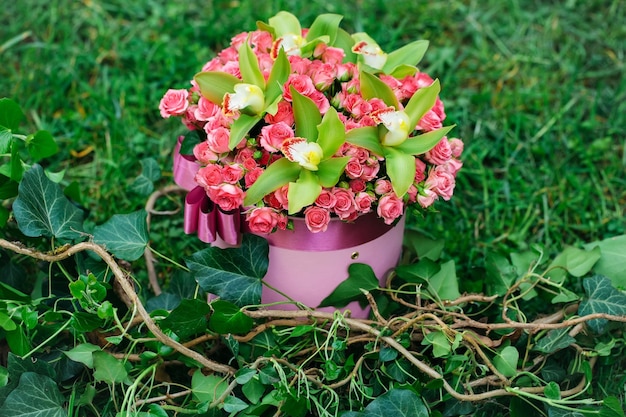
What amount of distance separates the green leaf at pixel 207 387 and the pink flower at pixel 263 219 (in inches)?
10.4

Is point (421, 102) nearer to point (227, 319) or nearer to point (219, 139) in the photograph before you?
point (219, 139)

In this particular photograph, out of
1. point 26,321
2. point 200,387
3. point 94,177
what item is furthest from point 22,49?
point 200,387

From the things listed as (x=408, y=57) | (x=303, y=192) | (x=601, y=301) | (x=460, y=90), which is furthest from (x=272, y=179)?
(x=460, y=90)

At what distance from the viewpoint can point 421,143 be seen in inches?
44.5

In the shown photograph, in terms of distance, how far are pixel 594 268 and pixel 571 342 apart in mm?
215

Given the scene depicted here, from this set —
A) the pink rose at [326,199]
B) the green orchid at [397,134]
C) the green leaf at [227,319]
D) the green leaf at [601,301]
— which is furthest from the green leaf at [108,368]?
the green leaf at [601,301]

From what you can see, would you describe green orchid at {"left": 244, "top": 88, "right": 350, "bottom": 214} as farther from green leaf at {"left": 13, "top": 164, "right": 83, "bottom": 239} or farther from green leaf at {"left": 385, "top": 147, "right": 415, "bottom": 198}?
green leaf at {"left": 13, "top": 164, "right": 83, "bottom": 239}

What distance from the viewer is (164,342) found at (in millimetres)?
1119

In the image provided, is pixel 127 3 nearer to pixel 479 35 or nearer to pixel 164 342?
pixel 479 35

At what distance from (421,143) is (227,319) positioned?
1.39 ft

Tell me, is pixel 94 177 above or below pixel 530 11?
below

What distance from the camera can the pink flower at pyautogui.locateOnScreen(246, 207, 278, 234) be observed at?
3.59ft

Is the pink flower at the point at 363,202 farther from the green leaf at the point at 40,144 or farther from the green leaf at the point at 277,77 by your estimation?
the green leaf at the point at 40,144

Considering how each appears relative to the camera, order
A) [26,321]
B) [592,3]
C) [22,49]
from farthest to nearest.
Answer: [592,3] < [22,49] < [26,321]
